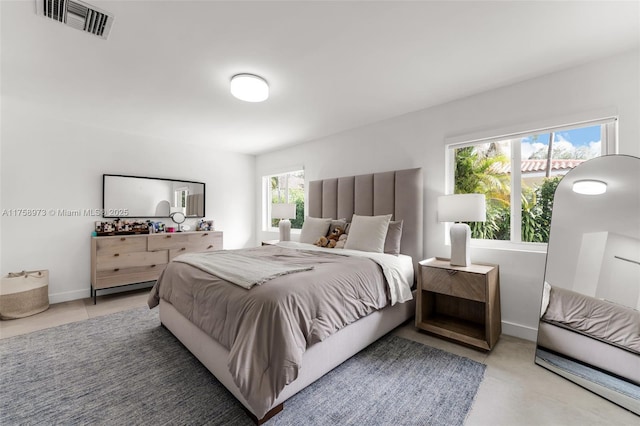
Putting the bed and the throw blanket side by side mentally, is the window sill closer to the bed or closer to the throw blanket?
the bed

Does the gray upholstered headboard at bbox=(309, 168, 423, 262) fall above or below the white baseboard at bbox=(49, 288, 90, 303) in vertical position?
above

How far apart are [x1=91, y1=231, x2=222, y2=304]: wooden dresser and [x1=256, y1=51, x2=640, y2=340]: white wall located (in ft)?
9.44

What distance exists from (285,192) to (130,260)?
269cm

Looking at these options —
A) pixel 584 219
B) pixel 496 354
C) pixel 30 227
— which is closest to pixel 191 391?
pixel 496 354

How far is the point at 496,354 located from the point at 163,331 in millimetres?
2936

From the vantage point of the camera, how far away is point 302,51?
2043mm

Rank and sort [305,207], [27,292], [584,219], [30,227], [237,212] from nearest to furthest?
[584,219] → [27,292] → [30,227] → [305,207] → [237,212]

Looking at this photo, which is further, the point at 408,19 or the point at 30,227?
the point at 30,227

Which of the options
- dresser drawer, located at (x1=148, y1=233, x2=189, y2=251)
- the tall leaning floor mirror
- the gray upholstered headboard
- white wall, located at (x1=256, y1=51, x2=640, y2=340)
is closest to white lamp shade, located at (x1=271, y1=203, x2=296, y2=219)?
the gray upholstered headboard

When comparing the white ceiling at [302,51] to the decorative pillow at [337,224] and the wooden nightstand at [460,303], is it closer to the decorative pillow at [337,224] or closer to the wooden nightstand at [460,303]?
the decorative pillow at [337,224]

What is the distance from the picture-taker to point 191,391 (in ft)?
5.49

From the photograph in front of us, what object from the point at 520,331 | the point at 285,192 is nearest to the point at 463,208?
the point at 520,331

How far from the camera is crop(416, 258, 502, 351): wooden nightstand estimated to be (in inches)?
85.4

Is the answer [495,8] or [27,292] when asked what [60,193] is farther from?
[495,8]
